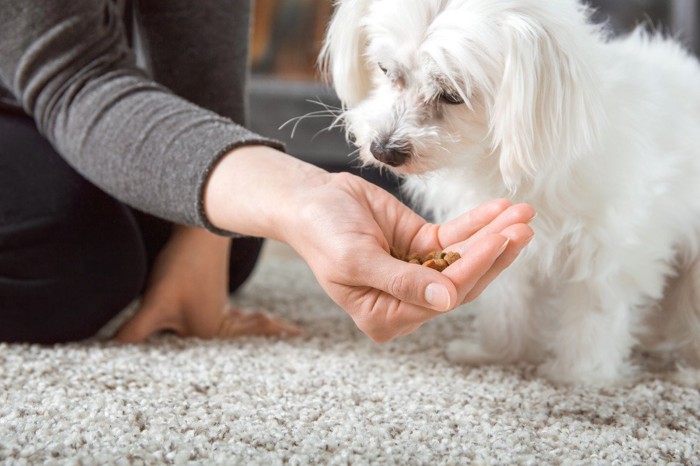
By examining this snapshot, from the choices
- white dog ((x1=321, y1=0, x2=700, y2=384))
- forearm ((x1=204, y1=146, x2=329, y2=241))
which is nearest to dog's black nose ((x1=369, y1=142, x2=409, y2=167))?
white dog ((x1=321, y1=0, x2=700, y2=384))

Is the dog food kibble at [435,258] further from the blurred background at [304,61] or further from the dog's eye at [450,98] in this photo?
the blurred background at [304,61]

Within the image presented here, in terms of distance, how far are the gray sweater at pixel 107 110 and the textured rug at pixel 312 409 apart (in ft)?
0.79

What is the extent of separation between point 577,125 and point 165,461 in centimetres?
63

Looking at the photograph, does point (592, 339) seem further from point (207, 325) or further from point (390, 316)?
point (207, 325)

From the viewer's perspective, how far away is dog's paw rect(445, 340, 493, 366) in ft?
4.09

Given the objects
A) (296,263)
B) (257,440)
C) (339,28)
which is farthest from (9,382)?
(296,263)

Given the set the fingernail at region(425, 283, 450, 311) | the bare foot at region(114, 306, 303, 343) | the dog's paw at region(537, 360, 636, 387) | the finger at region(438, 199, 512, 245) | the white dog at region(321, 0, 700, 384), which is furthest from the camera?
the bare foot at region(114, 306, 303, 343)

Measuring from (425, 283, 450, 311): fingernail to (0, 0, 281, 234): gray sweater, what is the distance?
0.39 metres

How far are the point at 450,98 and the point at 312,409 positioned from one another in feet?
1.48

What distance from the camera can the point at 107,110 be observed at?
45.6 inches

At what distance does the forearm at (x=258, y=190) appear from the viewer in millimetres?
931

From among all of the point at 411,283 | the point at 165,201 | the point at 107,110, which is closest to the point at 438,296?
the point at 411,283

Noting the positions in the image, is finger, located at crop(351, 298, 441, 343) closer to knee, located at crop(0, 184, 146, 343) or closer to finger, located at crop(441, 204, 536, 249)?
finger, located at crop(441, 204, 536, 249)

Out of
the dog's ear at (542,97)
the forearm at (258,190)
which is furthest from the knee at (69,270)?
the dog's ear at (542,97)
